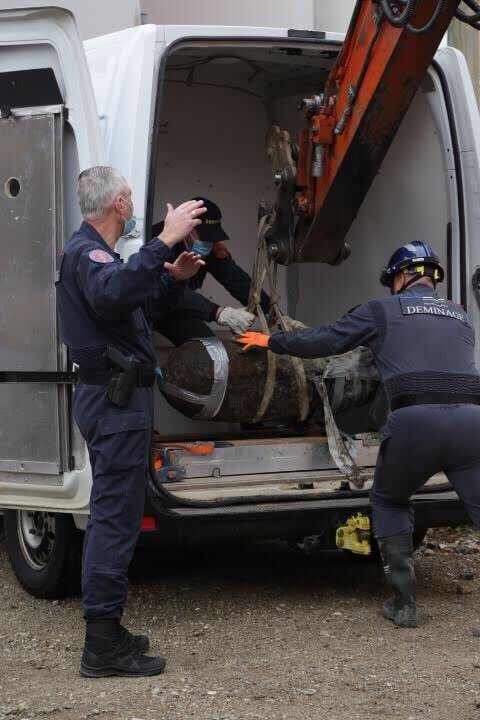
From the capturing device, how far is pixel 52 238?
4754 mm

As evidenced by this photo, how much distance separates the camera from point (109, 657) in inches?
170

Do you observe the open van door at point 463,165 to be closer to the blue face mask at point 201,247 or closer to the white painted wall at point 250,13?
the blue face mask at point 201,247

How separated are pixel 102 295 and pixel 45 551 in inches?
64.4

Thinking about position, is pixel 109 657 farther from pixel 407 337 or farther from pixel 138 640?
pixel 407 337

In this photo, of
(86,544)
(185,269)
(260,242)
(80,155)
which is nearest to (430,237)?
(260,242)

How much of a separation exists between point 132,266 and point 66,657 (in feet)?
5.05

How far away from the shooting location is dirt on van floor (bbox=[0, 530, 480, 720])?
3975 millimetres

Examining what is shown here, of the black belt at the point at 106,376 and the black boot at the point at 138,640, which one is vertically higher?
the black belt at the point at 106,376

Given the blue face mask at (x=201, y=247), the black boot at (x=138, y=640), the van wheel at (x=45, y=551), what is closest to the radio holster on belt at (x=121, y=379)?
the black boot at (x=138, y=640)

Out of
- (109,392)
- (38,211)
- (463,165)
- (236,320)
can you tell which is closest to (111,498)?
(109,392)

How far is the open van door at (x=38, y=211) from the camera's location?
473 cm

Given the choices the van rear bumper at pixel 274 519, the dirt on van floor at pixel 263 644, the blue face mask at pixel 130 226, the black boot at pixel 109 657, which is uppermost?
the blue face mask at pixel 130 226

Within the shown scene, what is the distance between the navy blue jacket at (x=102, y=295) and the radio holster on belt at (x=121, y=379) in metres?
0.05

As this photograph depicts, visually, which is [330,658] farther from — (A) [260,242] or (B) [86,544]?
(A) [260,242]
